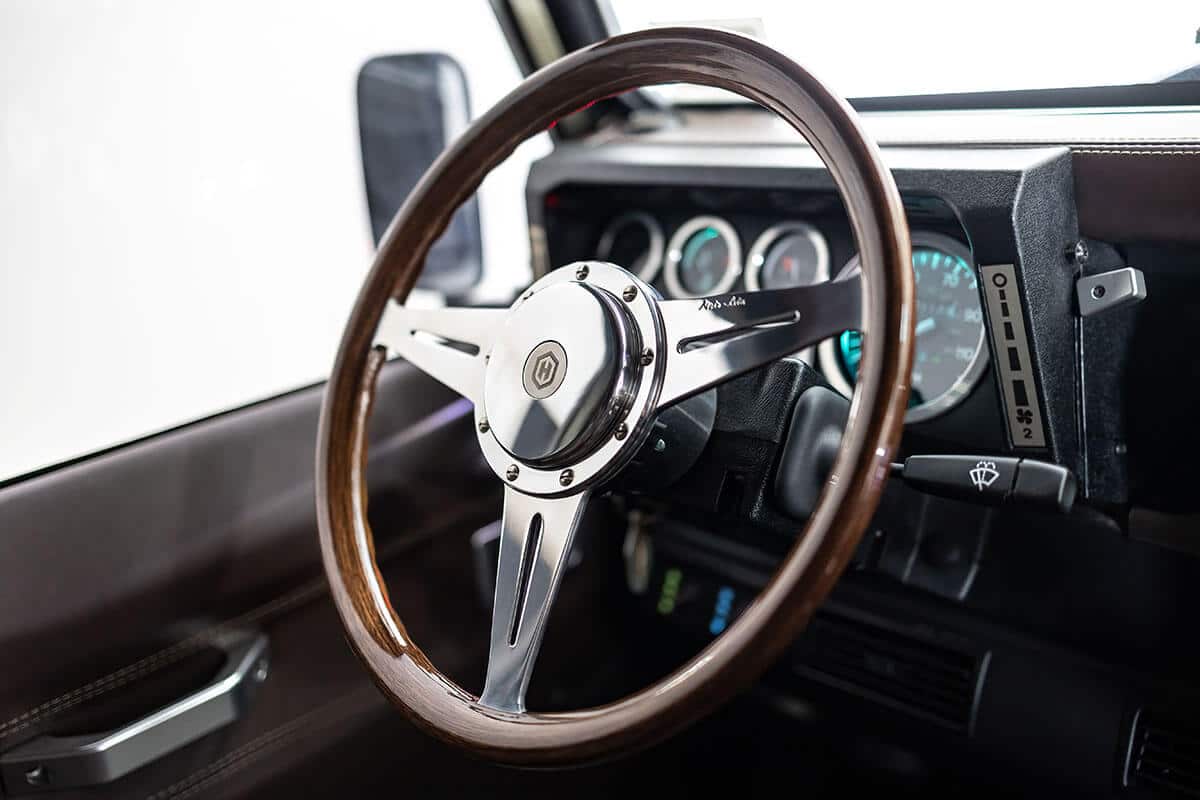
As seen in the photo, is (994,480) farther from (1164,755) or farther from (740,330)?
(1164,755)

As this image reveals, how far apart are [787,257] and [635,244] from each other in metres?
0.27

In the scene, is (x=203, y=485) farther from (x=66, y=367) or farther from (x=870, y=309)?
(x=870, y=309)

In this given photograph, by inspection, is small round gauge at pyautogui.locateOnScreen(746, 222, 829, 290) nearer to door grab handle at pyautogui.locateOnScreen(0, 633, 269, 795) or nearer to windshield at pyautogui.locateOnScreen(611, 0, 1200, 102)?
windshield at pyautogui.locateOnScreen(611, 0, 1200, 102)

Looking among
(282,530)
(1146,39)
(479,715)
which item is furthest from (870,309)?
(282,530)

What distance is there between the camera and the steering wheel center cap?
0.78 m

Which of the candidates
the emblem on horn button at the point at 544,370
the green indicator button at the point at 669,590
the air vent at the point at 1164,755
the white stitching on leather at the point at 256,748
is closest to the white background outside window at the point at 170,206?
the emblem on horn button at the point at 544,370

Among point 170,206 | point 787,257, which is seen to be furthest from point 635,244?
point 170,206

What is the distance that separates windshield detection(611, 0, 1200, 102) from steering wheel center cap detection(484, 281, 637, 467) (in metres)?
0.40

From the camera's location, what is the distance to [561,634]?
1.56 meters

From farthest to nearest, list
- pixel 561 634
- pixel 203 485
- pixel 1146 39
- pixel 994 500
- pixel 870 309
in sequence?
pixel 561 634, pixel 203 485, pixel 1146 39, pixel 994 500, pixel 870 309

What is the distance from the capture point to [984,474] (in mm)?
802

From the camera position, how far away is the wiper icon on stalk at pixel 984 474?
798 mm

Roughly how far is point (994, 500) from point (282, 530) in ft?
2.90

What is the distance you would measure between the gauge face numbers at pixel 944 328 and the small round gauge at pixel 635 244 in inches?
14.2
